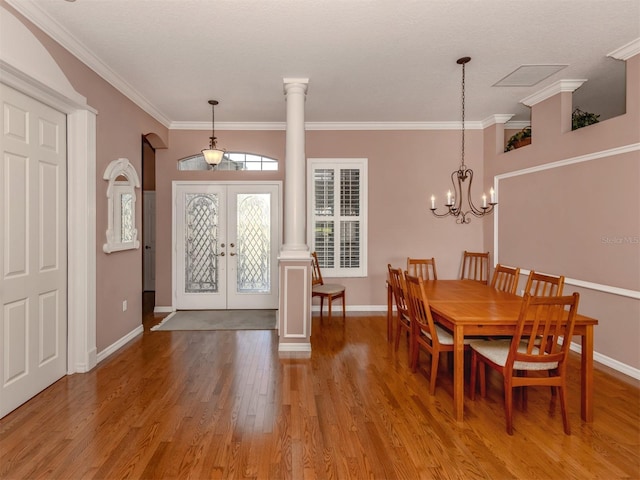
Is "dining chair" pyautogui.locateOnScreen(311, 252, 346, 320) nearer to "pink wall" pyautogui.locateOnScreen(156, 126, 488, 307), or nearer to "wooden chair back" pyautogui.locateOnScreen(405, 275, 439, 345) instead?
"pink wall" pyautogui.locateOnScreen(156, 126, 488, 307)

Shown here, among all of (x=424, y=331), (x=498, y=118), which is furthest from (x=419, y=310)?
(x=498, y=118)

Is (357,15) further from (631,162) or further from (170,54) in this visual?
(631,162)

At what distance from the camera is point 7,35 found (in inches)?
91.1

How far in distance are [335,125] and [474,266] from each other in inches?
119

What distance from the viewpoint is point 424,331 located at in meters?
2.95

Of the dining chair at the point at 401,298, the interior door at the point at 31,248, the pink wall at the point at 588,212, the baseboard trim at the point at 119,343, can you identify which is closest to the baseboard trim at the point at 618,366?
the pink wall at the point at 588,212

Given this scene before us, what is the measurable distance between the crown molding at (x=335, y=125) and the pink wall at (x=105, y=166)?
101 centimetres

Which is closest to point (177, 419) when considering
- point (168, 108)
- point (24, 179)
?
point (24, 179)

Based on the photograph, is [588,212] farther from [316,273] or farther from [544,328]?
[316,273]

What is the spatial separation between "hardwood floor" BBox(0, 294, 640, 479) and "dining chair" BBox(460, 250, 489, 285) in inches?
79.7

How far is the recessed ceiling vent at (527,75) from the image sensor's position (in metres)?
3.51

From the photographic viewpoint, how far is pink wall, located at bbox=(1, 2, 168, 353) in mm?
3199

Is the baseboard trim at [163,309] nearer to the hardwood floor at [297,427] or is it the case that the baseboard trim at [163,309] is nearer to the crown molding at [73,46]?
the hardwood floor at [297,427]

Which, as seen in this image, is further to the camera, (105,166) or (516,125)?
(516,125)
